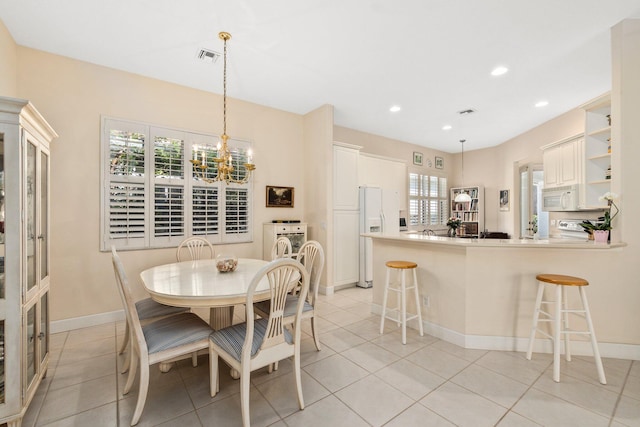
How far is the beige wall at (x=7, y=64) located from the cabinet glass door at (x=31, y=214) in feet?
4.18

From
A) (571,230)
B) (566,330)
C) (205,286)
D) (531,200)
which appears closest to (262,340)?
(205,286)

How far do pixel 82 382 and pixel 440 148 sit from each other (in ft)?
25.8

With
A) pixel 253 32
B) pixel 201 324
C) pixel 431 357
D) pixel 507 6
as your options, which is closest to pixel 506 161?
pixel 507 6

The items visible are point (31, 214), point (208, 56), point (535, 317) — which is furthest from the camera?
point (208, 56)

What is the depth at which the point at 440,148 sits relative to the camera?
7414mm

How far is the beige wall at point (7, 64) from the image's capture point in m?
2.57

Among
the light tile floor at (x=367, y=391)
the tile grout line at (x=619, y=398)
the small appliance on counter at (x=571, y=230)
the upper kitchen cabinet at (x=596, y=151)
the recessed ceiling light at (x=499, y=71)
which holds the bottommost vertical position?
the light tile floor at (x=367, y=391)

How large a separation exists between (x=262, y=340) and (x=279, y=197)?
122 inches

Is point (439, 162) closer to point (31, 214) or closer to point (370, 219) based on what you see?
point (370, 219)

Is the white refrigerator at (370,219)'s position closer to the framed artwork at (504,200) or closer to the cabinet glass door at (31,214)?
the framed artwork at (504,200)

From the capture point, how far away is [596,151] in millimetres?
3482

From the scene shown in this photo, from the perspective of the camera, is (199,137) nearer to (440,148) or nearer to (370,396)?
(370,396)

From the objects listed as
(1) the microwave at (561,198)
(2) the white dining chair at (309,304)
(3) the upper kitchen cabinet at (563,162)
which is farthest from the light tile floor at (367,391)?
(3) the upper kitchen cabinet at (563,162)

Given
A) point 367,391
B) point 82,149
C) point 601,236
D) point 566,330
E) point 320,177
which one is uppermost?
point 82,149
